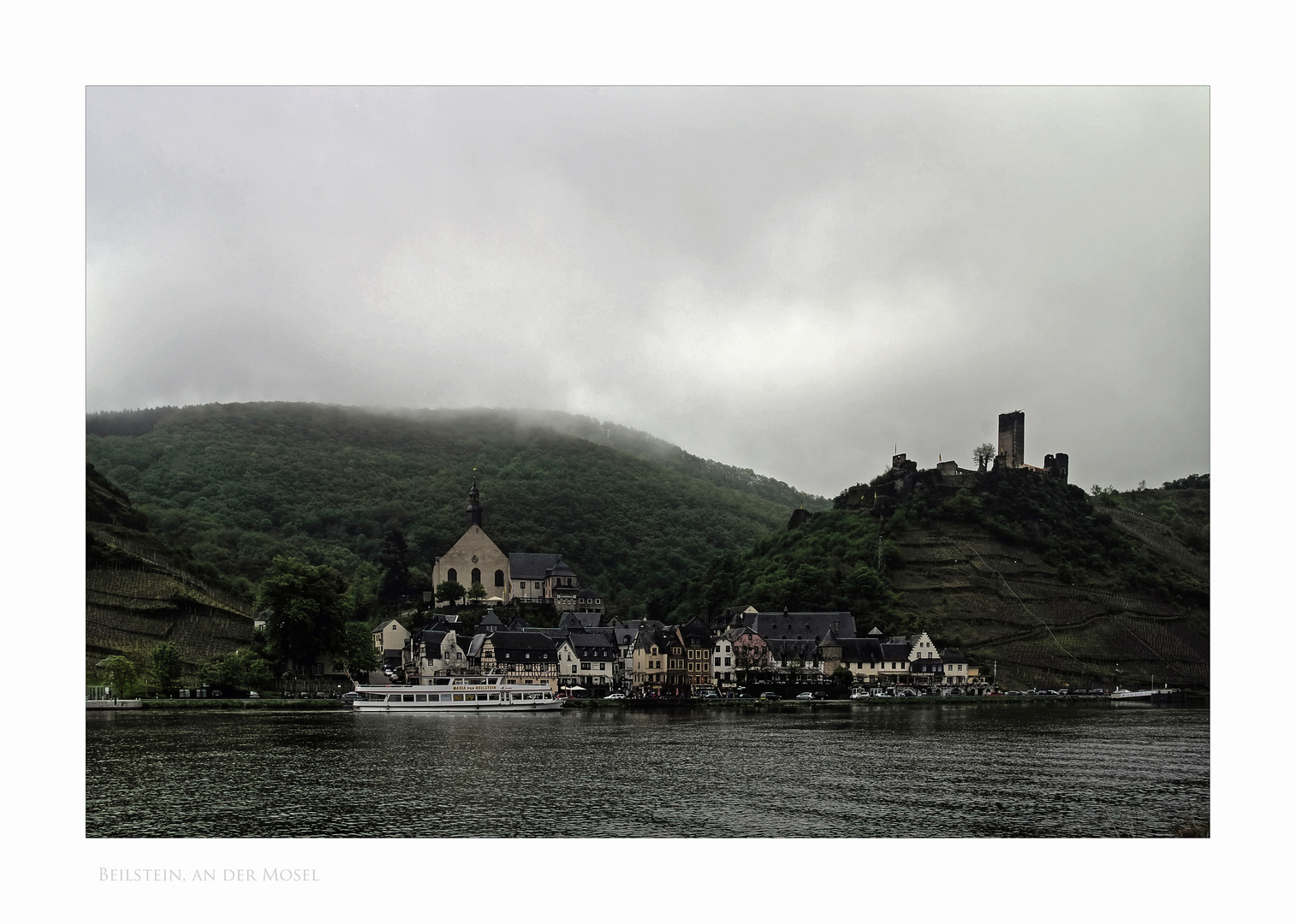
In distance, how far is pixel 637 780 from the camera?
23609 millimetres

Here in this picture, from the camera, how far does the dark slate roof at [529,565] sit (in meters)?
74.9

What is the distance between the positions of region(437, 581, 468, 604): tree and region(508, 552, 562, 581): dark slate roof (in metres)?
4.95

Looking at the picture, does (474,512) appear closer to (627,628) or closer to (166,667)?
(627,628)

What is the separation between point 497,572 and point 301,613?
26.2m

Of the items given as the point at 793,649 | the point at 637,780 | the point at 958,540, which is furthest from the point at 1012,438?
the point at 637,780

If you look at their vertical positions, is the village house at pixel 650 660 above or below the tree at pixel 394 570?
below

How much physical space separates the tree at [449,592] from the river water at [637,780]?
31.6 m

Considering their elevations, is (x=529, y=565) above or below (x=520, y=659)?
above

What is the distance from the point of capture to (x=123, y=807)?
20.2 meters

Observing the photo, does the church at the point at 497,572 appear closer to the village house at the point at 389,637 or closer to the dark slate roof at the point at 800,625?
the village house at the point at 389,637

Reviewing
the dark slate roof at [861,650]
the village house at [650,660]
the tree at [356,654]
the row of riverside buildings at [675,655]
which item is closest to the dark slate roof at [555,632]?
the row of riverside buildings at [675,655]

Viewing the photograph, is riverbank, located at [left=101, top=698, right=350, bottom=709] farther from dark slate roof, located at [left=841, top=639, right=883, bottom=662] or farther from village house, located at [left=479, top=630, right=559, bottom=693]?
dark slate roof, located at [left=841, top=639, right=883, bottom=662]

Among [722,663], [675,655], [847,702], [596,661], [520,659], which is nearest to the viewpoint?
[847,702]

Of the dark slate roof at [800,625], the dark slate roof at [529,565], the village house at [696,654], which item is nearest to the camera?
the village house at [696,654]
